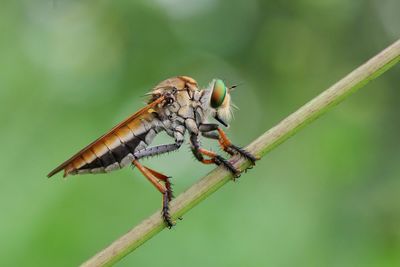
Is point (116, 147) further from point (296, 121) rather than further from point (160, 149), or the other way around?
point (296, 121)

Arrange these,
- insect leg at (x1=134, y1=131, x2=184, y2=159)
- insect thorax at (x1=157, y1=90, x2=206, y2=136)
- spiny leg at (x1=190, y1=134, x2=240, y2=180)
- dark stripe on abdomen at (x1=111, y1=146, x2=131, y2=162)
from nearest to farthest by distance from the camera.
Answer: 1. spiny leg at (x1=190, y1=134, x2=240, y2=180)
2. dark stripe on abdomen at (x1=111, y1=146, x2=131, y2=162)
3. insect leg at (x1=134, y1=131, x2=184, y2=159)
4. insect thorax at (x1=157, y1=90, x2=206, y2=136)

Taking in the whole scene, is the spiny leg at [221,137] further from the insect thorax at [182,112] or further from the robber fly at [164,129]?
the insect thorax at [182,112]

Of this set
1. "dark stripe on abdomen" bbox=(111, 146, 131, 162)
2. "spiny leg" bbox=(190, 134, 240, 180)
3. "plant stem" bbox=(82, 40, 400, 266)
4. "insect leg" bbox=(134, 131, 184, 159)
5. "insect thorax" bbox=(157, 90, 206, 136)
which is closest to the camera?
"plant stem" bbox=(82, 40, 400, 266)

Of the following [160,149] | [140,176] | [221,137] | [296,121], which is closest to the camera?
[296,121]

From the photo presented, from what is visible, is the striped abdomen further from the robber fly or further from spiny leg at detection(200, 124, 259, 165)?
spiny leg at detection(200, 124, 259, 165)

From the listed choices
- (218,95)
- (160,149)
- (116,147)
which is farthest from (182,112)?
(116,147)

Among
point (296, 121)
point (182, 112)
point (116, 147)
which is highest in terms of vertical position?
point (296, 121)

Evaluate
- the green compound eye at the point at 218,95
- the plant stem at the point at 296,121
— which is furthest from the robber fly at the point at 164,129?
the plant stem at the point at 296,121

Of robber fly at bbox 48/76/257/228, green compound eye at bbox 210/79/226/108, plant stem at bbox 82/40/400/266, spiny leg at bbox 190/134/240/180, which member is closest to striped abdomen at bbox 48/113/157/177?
robber fly at bbox 48/76/257/228
